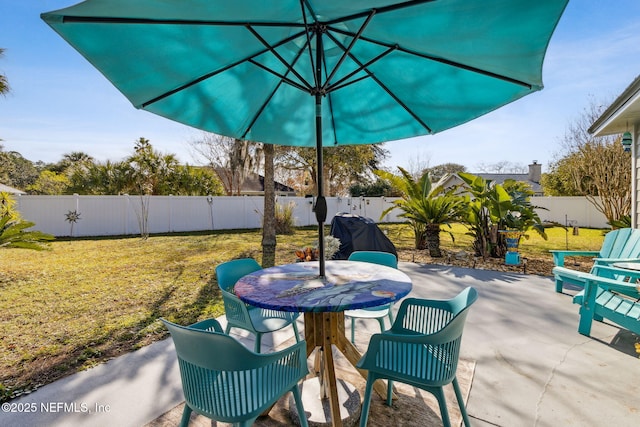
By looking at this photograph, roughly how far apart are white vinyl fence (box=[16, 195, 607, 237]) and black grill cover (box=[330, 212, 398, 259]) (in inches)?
139

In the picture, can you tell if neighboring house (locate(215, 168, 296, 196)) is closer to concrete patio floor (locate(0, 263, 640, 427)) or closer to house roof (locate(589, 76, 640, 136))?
house roof (locate(589, 76, 640, 136))

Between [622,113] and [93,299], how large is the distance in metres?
8.51

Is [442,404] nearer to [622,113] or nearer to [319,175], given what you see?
[319,175]

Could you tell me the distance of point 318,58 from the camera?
7.34 feet

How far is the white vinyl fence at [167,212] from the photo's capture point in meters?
11.5

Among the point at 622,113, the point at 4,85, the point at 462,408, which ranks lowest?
the point at 462,408

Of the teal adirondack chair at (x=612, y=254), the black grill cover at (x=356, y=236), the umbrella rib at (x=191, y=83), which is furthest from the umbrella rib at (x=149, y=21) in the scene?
the black grill cover at (x=356, y=236)

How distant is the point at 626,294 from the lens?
3.60 meters

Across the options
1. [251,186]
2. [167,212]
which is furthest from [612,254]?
[251,186]

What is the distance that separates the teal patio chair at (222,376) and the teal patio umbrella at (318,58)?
95 centimetres

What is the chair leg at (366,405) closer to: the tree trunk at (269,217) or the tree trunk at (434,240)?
the tree trunk at (434,240)

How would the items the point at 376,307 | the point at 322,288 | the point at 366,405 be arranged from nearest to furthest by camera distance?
1. the point at 366,405
2. the point at 322,288
3. the point at 376,307

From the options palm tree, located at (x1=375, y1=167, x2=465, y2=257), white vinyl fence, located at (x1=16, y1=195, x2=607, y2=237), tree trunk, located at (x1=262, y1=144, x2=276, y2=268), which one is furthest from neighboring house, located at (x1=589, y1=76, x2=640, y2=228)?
tree trunk, located at (x1=262, y1=144, x2=276, y2=268)

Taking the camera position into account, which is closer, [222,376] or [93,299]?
[222,376]
